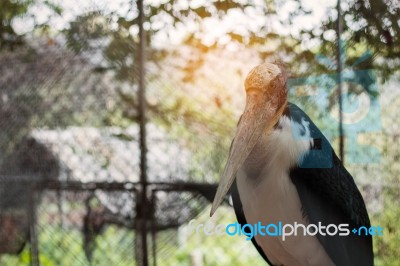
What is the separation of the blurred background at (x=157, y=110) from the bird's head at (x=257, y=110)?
0.14ft

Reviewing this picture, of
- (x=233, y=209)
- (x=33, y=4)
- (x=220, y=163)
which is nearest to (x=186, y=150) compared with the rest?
(x=220, y=163)

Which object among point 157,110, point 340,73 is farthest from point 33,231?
point 340,73

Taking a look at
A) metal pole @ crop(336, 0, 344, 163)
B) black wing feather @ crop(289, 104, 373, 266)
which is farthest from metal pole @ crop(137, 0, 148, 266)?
metal pole @ crop(336, 0, 344, 163)

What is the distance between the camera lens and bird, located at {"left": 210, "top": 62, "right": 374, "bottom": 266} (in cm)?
172

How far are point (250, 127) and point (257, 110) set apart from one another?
5cm

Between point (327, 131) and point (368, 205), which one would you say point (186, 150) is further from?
point (368, 205)

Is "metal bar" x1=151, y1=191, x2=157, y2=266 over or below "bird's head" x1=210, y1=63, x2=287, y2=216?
below

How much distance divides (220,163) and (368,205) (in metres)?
0.46

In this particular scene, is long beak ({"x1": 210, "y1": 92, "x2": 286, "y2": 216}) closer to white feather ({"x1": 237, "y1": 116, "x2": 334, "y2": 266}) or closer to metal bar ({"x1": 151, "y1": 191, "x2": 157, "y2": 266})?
white feather ({"x1": 237, "y1": 116, "x2": 334, "y2": 266})

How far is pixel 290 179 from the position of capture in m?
1.72

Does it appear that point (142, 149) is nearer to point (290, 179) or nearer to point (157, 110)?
point (157, 110)

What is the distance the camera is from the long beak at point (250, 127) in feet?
5.62

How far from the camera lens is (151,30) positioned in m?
1.90

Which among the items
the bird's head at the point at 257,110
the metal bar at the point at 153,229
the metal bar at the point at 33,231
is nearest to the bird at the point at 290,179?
the bird's head at the point at 257,110
